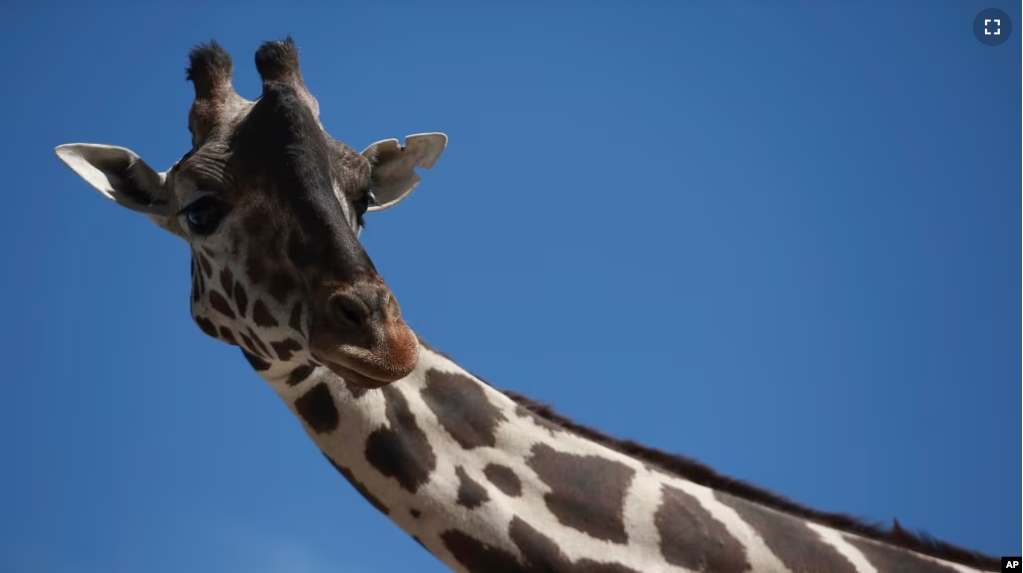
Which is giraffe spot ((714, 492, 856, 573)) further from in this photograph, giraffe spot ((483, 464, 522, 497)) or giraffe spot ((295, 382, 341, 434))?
giraffe spot ((295, 382, 341, 434))

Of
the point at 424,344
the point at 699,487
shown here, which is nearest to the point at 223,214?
the point at 424,344

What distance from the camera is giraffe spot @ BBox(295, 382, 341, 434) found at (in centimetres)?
502

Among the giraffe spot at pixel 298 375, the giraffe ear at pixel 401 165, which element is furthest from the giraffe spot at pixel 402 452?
the giraffe ear at pixel 401 165

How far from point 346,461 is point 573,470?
1089mm

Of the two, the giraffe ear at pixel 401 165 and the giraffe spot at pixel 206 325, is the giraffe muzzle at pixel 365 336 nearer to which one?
the giraffe spot at pixel 206 325

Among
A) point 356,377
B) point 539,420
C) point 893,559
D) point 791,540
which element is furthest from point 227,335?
point 893,559

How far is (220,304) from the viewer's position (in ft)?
16.3

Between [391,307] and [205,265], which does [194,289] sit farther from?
[391,307]

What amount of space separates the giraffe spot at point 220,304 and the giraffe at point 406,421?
0.04 ft

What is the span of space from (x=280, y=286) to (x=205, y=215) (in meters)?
0.63

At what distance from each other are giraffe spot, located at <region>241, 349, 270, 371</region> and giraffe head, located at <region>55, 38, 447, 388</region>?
0.01 metres

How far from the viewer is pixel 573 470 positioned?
5113 millimetres

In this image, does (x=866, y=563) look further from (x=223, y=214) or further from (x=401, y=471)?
(x=223, y=214)

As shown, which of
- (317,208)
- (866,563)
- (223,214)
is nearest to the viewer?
(317,208)
